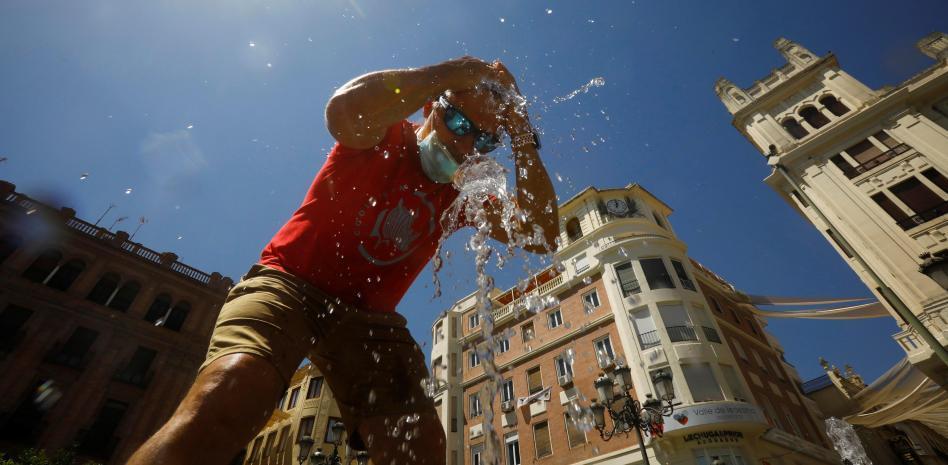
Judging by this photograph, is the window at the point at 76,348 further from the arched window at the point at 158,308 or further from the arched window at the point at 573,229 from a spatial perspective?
the arched window at the point at 573,229

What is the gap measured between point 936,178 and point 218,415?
2406 cm

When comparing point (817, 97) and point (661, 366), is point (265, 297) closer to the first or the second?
point (661, 366)

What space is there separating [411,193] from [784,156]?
24007 mm

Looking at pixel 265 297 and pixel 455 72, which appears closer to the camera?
pixel 265 297

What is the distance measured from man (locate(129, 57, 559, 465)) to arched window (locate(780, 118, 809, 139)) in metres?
25.8

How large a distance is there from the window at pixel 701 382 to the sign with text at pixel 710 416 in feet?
2.02

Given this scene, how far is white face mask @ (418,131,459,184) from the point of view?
2.31 metres

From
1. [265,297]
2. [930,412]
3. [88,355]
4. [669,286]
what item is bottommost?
[265,297]

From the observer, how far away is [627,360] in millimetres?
18297

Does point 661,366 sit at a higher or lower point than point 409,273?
higher

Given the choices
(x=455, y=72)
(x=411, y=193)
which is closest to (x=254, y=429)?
(x=411, y=193)

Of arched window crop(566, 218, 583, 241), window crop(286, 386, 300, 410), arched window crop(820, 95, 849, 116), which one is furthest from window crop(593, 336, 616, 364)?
window crop(286, 386, 300, 410)

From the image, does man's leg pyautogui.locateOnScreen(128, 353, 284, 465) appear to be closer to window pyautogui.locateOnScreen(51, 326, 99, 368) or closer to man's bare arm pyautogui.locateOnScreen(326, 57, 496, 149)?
man's bare arm pyautogui.locateOnScreen(326, 57, 496, 149)

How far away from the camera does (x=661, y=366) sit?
17.2m
